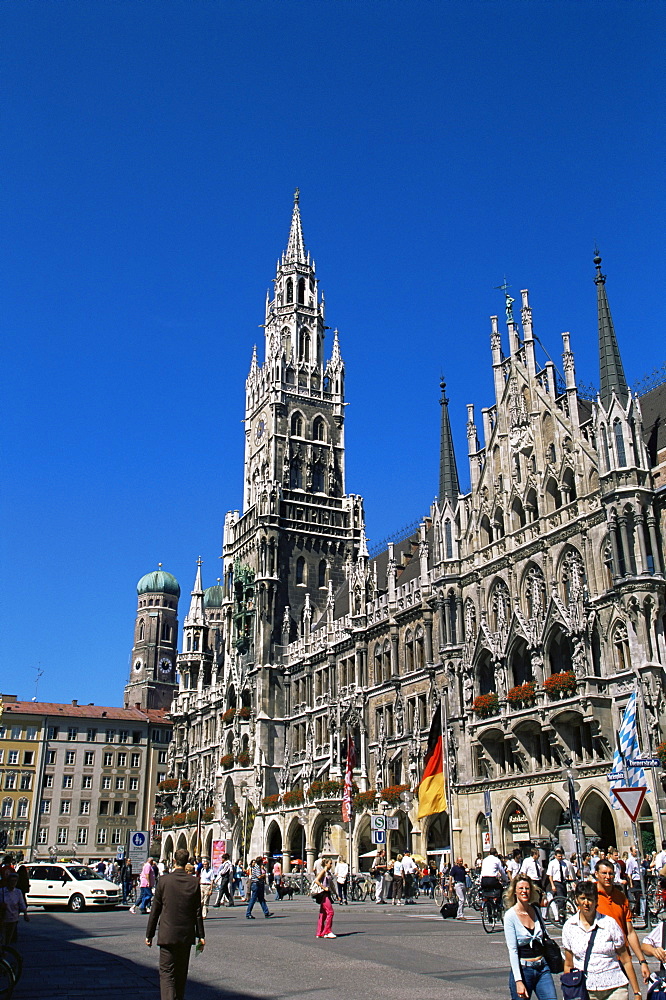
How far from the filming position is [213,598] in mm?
135125

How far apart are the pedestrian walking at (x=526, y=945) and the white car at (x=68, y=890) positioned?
89.1 feet

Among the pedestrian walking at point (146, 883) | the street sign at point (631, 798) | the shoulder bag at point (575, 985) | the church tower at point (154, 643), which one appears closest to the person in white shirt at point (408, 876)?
the pedestrian walking at point (146, 883)

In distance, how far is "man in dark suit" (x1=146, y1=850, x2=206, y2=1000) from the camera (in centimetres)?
1003

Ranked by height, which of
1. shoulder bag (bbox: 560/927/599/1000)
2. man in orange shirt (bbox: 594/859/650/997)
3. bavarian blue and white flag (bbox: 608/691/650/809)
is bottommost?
shoulder bag (bbox: 560/927/599/1000)

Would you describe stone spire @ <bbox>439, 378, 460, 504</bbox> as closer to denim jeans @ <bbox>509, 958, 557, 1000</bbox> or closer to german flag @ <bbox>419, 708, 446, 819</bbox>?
german flag @ <bbox>419, 708, 446, 819</bbox>

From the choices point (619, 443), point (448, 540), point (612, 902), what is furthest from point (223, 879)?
point (612, 902)

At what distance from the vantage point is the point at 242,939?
19578 mm

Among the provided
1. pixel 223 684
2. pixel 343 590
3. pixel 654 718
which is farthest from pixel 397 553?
pixel 654 718

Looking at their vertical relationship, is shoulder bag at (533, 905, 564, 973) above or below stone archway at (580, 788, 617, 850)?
below

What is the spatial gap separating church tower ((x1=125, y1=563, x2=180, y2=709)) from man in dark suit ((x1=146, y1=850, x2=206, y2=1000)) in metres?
123

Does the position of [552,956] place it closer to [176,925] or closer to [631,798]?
[176,925]

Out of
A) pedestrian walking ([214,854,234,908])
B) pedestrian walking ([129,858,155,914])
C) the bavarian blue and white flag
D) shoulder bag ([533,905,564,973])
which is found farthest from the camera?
the bavarian blue and white flag

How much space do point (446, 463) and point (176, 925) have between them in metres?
41.2

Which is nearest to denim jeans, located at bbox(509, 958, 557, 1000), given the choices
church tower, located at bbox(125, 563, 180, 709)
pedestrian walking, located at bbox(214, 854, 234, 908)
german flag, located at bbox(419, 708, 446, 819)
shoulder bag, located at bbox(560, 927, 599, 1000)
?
shoulder bag, located at bbox(560, 927, 599, 1000)
